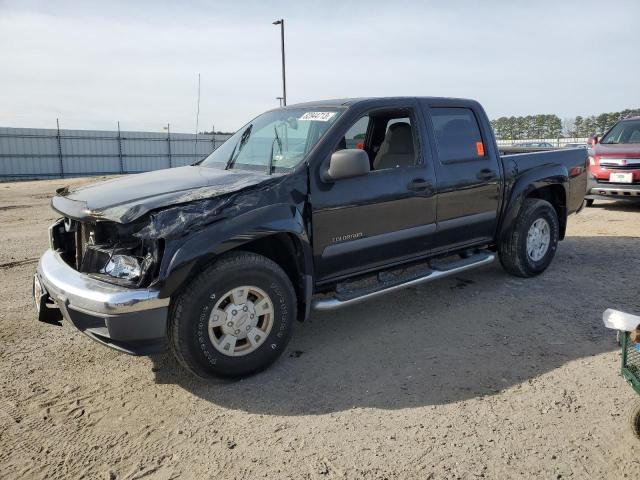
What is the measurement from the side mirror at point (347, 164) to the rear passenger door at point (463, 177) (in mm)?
1076

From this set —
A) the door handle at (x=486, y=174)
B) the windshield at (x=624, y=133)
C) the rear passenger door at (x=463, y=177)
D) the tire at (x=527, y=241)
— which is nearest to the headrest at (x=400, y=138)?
the rear passenger door at (x=463, y=177)

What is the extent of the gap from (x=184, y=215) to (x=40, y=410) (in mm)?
1459

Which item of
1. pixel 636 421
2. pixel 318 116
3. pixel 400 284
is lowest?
pixel 636 421

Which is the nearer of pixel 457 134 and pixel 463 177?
pixel 463 177

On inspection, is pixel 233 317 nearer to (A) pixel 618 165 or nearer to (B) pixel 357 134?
(B) pixel 357 134

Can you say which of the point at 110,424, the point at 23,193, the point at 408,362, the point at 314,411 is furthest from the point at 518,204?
the point at 23,193

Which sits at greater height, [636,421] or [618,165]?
[618,165]

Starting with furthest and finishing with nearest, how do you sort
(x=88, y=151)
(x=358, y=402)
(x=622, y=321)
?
(x=88, y=151) → (x=358, y=402) → (x=622, y=321)

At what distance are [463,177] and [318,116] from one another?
59.5 inches

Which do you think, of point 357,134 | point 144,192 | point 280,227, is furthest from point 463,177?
point 144,192

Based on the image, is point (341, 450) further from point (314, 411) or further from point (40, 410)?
point (40, 410)

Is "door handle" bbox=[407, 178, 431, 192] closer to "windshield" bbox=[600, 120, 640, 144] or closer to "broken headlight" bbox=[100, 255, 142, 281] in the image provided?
"broken headlight" bbox=[100, 255, 142, 281]

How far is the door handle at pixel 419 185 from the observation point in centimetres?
423

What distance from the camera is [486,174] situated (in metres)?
4.89
